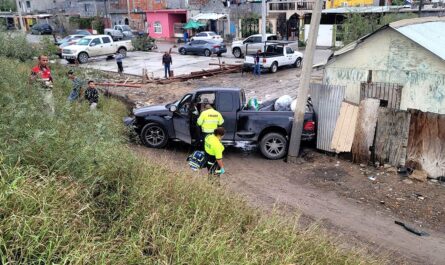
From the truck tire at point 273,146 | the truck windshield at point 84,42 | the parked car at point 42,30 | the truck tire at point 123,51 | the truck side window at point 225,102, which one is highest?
the parked car at point 42,30

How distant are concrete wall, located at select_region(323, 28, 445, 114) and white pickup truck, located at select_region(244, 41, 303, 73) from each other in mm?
11498

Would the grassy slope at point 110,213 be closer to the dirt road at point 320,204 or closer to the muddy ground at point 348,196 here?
the dirt road at point 320,204

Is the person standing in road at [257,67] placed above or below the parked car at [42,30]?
below

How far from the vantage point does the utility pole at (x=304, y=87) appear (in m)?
9.85

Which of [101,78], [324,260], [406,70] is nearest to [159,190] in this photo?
[324,260]

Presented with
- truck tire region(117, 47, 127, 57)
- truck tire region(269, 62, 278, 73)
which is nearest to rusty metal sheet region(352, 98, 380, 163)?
truck tire region(269, 62, 278, 73)

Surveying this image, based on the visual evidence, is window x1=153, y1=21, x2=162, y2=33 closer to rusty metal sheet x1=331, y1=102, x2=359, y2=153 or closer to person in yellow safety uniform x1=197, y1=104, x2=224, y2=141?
rusty metal sheet x1=331, y1=102, x2=359, y2=153

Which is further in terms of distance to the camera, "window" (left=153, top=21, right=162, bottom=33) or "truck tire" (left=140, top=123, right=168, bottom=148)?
"window" (left=153, top=21, right=162, bottom=33)

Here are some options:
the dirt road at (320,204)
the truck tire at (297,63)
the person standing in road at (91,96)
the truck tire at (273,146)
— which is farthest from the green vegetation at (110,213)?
the truck tire at (297,63)

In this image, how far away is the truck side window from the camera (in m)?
10.2

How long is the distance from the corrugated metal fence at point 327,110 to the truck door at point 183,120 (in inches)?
136

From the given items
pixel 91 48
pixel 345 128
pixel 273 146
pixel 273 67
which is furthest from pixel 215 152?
pixel 91 48

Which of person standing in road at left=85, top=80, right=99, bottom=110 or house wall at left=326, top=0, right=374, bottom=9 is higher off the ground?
house wall at left=326, top=0, right=374, bottom=9

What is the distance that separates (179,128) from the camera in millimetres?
10336
